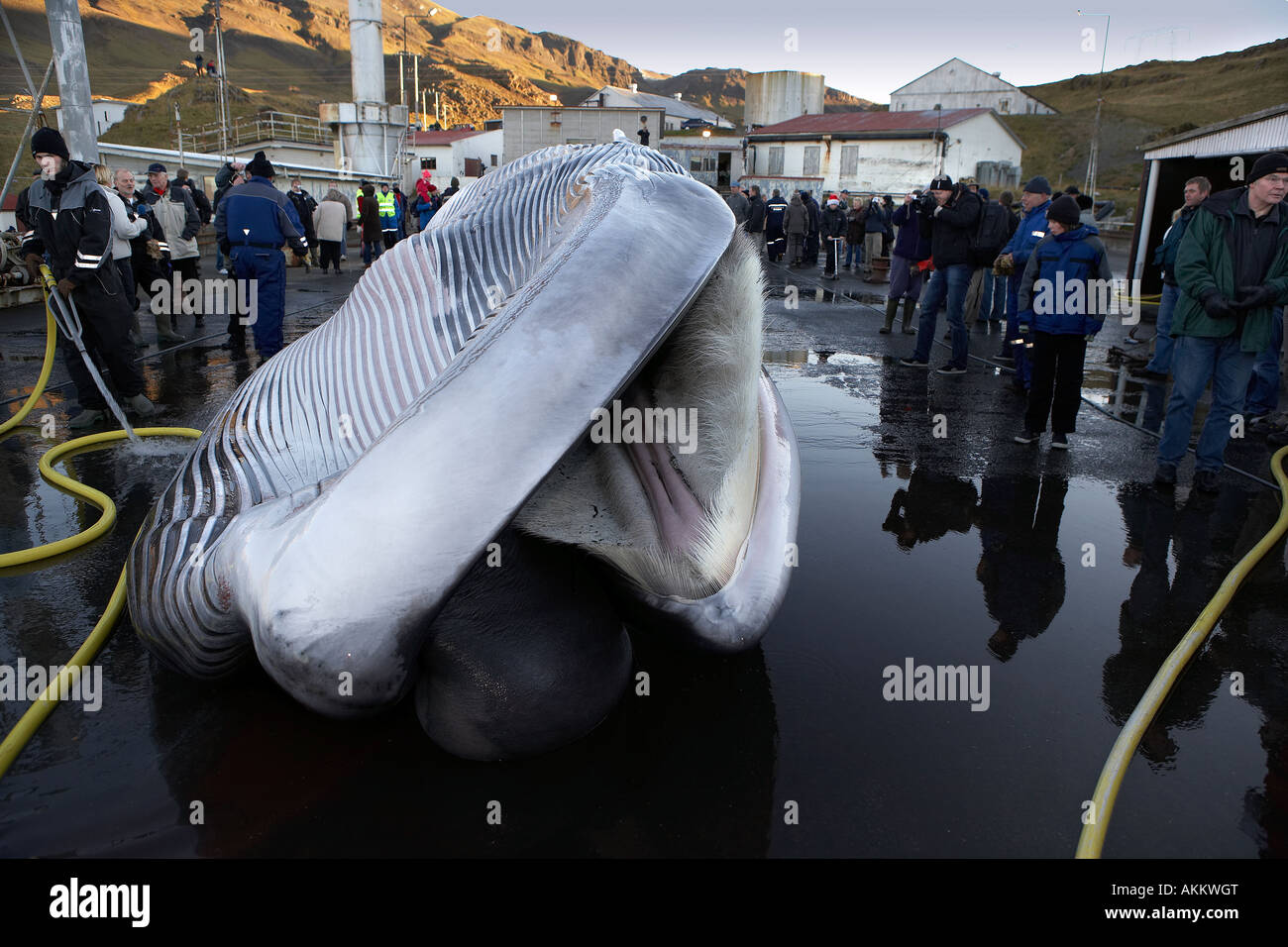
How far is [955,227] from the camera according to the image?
8.61 meters

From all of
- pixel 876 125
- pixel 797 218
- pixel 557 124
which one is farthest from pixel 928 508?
pixel 557 124

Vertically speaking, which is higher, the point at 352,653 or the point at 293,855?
the point at 352,653

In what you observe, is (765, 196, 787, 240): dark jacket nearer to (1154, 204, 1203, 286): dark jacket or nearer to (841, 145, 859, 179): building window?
(1154, 204, 1203, 286): dark jacket

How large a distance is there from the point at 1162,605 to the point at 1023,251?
5985mm

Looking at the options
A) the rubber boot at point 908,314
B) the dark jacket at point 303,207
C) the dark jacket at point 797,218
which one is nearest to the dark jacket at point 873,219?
the dark jacket at point 797,218

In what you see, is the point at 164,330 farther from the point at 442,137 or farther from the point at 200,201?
the point at 442,137

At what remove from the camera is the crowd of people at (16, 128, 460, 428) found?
19.7ft

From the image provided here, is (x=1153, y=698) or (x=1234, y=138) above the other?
(x=1234, y=138)

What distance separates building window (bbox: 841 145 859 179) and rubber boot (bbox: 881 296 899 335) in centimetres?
3692
